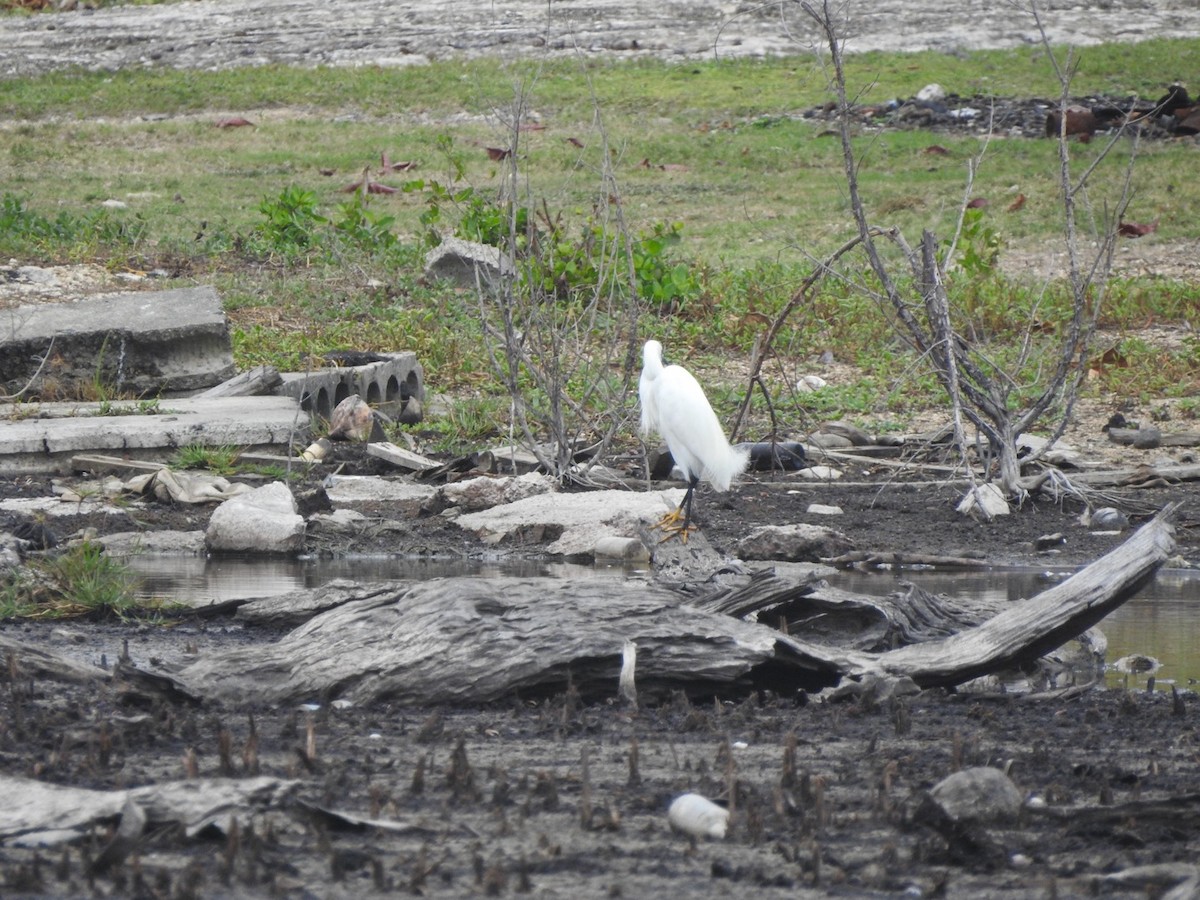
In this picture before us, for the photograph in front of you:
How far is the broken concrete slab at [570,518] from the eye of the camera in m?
6.80

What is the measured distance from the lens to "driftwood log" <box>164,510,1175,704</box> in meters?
3.95

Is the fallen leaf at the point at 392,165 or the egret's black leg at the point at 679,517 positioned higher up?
the fallen leaf at the point at 392,165

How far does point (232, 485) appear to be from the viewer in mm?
7691

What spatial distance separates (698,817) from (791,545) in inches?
149

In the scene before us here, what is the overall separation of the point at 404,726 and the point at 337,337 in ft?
24.4

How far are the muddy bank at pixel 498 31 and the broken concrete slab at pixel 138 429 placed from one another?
16478mm

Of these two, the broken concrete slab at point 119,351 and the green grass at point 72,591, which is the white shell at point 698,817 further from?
the broken concrete slab at point 119,351

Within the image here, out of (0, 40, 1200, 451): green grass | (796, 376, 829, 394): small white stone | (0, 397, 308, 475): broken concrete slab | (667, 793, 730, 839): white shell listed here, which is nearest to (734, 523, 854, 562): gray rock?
(0, 40, 1200, 451): green grass

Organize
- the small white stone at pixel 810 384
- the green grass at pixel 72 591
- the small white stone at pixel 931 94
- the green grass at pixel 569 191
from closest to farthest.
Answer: the green grass at pixel 72 591, the small white stone at pixel 810 384, the green grass at pixel 569 191, the small white stone at pixel 931 94

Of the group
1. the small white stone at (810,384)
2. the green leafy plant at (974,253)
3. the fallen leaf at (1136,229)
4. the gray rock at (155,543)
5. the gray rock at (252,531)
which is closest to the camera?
the gray rock at (155,543)

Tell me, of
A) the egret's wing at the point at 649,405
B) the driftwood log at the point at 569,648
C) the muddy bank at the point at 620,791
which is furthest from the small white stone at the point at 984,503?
the muddy bank at the point at 620,791

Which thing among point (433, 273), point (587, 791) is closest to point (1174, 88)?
point (433, 273)

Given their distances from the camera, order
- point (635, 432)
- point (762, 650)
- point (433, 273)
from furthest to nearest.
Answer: point (433, 273) → point (635, 432) → point (762, 650)

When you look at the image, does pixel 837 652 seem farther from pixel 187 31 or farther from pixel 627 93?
pixel 187 31
